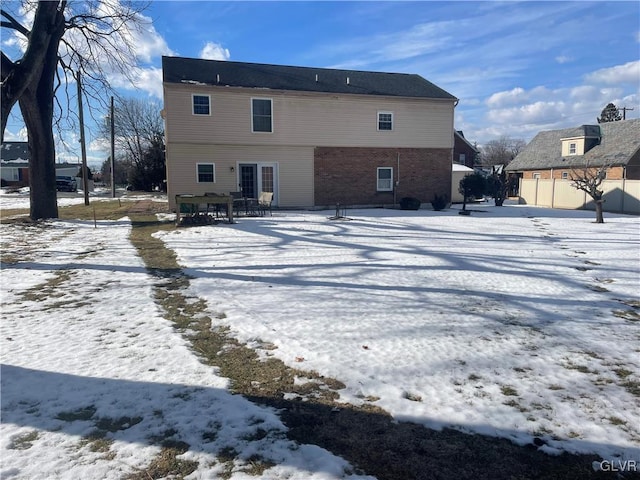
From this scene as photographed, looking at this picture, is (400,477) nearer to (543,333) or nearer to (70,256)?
(543,333)

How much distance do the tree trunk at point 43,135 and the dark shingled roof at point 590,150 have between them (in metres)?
33.1

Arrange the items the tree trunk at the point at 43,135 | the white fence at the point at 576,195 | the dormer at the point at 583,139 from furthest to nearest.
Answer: the dormer at the point at 583,139
the white fence at the point at 576,195
the tree trunk at the point at 43,135

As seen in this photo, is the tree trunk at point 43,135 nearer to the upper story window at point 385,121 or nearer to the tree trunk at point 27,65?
the tree trunk at point 27,65

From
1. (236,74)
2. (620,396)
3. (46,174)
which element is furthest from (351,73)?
(620,396)

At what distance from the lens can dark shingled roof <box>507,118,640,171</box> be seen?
104ft

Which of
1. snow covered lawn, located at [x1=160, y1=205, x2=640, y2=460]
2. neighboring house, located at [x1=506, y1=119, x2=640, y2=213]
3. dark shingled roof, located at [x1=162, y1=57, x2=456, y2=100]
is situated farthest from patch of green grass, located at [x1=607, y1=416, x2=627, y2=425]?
neighboring house, located at [x1=506, y1=119, x2=640, y2=213]

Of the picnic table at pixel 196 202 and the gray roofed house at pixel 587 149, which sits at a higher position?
the gray roofed house at pixel 587 149

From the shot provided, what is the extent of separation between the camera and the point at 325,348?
4777mm

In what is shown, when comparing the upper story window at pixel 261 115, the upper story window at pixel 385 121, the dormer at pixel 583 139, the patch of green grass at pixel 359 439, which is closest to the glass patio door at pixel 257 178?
the upper story window at pixel 261 115

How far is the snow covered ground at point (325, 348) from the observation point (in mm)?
3160

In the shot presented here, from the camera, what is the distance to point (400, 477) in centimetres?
274

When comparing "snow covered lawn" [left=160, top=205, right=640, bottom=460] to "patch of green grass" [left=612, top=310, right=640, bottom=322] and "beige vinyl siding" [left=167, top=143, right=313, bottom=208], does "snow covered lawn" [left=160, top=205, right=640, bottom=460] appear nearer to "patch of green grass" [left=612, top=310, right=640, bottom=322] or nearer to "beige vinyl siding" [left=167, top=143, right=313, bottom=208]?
"patch of green grass" [left=612, top=310, right=640, bottom=322]

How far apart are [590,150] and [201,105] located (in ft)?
101

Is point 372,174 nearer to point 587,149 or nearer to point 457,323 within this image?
point 457,323
